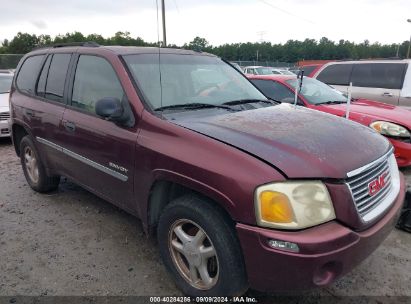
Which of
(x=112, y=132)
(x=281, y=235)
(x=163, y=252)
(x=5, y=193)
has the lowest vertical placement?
(x=5, y=193)

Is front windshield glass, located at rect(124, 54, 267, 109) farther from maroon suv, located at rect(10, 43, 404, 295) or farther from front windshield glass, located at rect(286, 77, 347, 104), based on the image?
front windshield glass, located at rect(286, 77, 347, 104)

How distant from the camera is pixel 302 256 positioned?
2.07 m

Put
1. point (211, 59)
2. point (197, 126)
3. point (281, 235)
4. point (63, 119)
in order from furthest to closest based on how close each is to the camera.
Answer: point (211, 59) → point (63, 119) → point (197, 126) → point (281, 235)

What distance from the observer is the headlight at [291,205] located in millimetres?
2123

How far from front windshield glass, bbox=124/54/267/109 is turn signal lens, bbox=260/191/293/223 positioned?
4.16 ft

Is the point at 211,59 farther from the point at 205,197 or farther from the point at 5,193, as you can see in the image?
the point at 5,193

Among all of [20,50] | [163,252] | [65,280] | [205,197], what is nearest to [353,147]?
[205,197]

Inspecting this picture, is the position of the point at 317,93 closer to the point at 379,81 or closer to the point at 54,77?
the point at 379,81

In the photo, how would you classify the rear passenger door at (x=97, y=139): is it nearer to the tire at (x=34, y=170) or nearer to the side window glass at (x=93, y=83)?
the side window glass at (x=93, y=83)

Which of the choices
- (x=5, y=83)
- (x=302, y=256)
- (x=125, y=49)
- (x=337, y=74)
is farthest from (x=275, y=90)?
(x=5, y=83)

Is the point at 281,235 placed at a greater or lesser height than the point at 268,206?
lesser

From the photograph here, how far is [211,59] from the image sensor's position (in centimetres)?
403

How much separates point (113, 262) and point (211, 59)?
227cm

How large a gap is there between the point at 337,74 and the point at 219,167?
24.0ft
